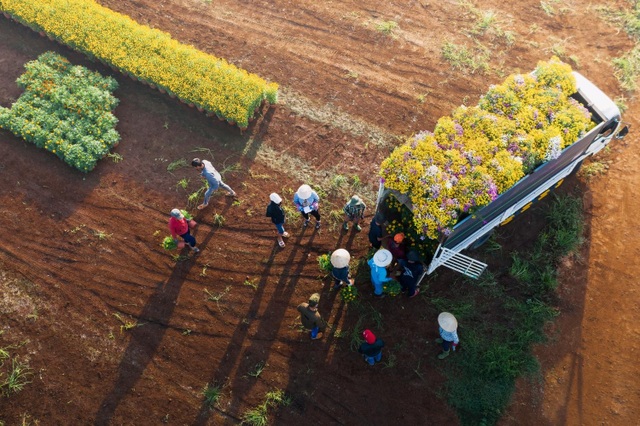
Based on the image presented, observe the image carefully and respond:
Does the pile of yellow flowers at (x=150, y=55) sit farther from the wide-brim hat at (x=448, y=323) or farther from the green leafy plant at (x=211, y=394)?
the wide-brim hat at (x=448, y=323)

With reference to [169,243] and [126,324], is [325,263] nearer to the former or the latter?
[169,243]

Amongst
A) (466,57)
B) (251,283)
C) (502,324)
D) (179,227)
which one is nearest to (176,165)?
(179,227)

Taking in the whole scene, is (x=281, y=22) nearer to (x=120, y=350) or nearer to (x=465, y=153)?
(x=465, y=153)

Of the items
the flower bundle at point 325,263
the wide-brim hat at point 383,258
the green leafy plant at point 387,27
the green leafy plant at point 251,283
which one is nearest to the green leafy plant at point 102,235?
the green leafy plant at point 251,283

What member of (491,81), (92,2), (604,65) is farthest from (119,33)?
(604,65)

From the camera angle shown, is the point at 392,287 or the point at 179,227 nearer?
the point at 392,287
